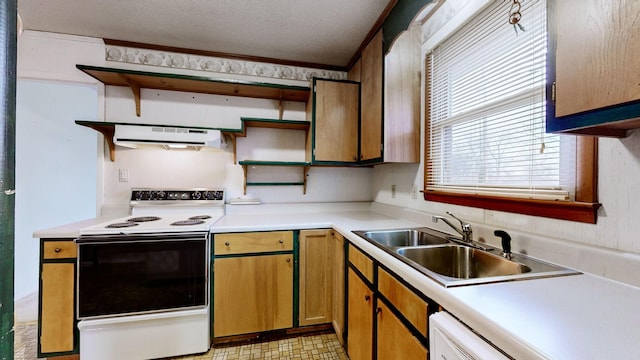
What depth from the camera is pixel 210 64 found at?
8.20 feet

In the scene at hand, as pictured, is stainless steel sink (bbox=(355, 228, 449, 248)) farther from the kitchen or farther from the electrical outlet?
the electrical outlet

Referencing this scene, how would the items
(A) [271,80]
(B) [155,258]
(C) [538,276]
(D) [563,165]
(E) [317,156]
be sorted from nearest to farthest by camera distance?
(C) [538,276] < (D) [563,165] < (B) [155,258] < (E) [317,156] < (A) [271,80]

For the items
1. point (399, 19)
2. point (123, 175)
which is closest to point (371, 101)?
point (399, 19)

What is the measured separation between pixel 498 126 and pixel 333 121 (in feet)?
4.36

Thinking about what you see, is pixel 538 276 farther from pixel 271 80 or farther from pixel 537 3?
pixel 271 80

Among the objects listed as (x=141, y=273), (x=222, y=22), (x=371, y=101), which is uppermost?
(x=222, y=22)

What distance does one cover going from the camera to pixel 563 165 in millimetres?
1045

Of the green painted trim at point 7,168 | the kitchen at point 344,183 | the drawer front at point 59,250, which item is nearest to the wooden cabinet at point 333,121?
the kitchen at point 344,183

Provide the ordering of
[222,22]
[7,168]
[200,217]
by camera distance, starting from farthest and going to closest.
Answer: [200,217] < [222,22] < [7,168]

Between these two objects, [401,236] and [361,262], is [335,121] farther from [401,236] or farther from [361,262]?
[361,262]

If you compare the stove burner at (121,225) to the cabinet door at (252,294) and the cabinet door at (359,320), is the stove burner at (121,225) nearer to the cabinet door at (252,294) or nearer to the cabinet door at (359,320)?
the cabinet door at (252,294)

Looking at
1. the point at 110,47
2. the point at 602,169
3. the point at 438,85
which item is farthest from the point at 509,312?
the point at 110,47

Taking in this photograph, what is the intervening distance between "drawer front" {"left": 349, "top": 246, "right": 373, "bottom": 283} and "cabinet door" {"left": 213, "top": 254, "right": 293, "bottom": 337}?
567mm

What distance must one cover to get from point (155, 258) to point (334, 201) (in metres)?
1.66
